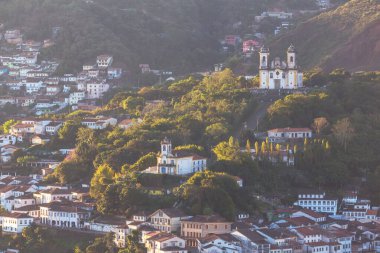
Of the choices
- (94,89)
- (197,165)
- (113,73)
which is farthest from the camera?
(113,73)

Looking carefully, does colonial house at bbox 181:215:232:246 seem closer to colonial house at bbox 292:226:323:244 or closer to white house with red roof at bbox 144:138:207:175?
colonial house at bbox 292:226:323:244

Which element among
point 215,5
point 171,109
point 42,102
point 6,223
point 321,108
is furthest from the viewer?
point 215,5

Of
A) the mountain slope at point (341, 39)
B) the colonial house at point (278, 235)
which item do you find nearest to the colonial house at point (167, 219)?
the colonial house at point (278, 235)

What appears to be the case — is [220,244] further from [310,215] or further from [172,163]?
[172,163]

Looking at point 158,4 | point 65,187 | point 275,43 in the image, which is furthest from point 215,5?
point 65,187


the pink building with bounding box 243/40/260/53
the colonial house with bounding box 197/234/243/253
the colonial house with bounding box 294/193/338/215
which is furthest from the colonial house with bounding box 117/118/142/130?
the pink building with bounding box 243/40/260/53

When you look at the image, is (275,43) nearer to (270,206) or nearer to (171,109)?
(171,109)

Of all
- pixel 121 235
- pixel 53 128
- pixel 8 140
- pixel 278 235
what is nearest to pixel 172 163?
pixel 121 235
